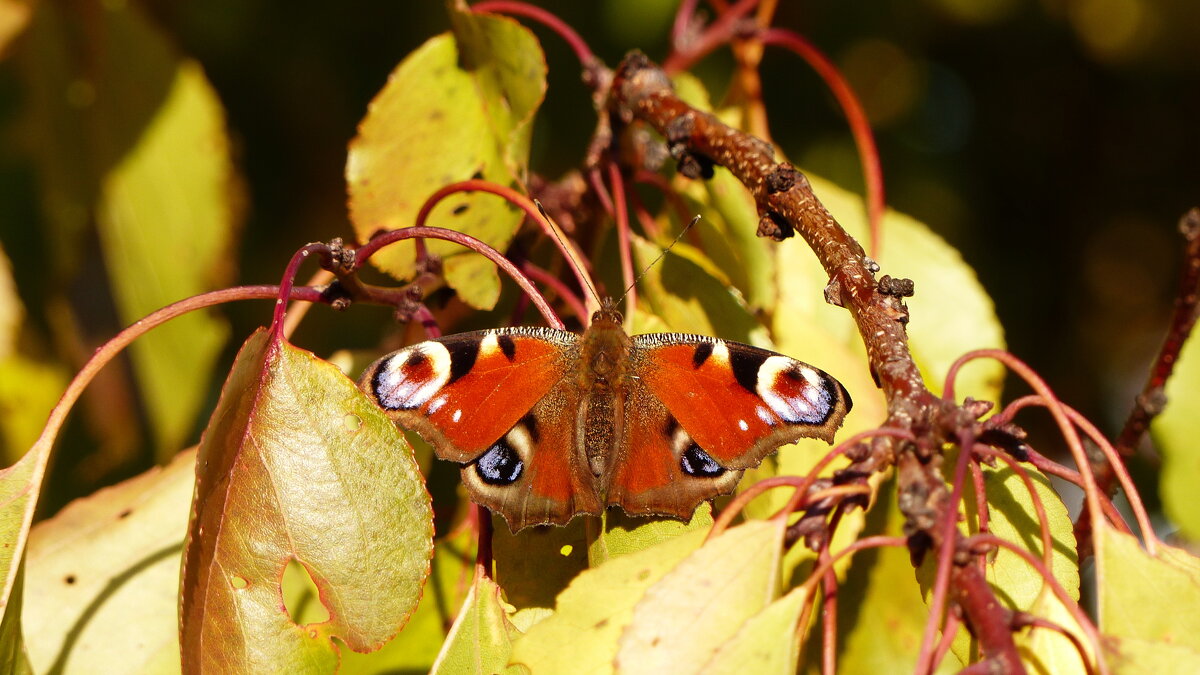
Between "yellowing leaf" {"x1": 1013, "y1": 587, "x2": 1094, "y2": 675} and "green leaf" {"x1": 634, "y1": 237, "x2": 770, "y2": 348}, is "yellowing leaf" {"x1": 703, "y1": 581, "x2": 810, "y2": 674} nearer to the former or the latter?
"yellowing leaf" {"x1": 1013, "y1": 587, "x2": 1094, "y2": 675}

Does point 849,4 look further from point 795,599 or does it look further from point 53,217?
point 795,599

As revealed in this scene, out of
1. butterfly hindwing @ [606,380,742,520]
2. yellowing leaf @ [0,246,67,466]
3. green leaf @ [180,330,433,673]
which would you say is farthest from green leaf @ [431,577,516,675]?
yellowing leaf @ [0,246,67,466]

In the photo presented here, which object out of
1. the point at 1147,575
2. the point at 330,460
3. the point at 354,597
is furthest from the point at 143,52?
the point at 1147,575

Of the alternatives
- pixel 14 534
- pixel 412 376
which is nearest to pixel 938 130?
pixel 412 376

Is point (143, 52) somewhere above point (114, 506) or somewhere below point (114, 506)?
above

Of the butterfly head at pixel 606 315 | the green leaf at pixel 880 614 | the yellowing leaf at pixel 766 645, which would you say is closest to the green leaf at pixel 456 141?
the butterfly head at pixel 606 315
